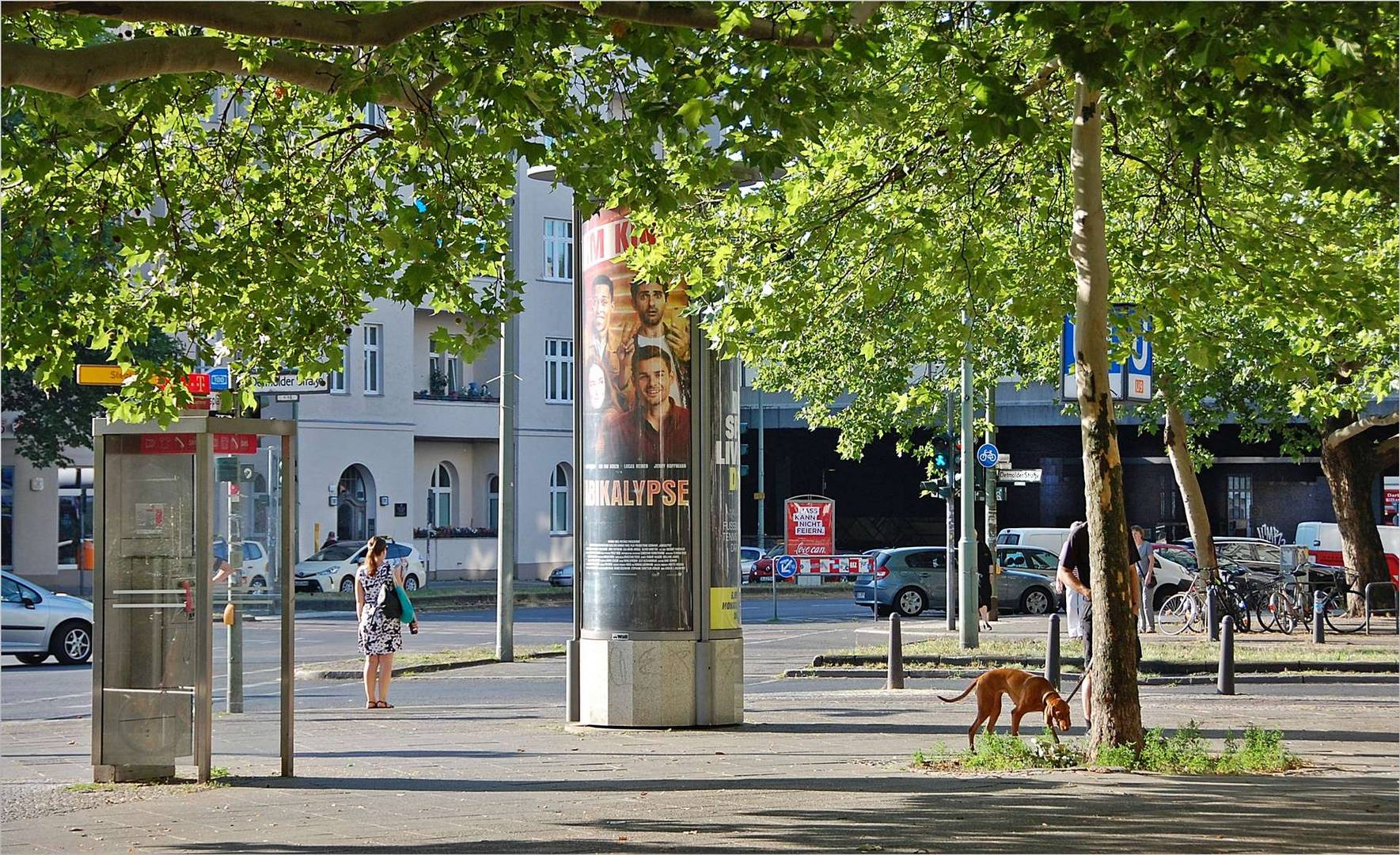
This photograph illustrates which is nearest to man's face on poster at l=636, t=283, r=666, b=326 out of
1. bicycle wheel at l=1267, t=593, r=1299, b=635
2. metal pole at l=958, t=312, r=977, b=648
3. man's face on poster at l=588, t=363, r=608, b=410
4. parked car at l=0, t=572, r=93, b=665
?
man's face on poster at l=588, t=363, r=608, b=410

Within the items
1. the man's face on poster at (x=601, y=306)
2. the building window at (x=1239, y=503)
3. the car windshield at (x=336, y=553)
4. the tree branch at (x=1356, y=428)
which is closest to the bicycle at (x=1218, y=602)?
the tree branch at (x=1356, y=428)

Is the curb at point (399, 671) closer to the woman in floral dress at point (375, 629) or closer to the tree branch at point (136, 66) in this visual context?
the woman in floral dress at point (375, 629)

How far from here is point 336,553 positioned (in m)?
43.8

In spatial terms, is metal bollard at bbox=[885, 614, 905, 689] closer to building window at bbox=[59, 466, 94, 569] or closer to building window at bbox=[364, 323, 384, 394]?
building window at bbox=[364, 323, 384, 394]

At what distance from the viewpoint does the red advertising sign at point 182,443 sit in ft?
36.6

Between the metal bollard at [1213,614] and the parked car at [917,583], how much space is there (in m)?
7.33

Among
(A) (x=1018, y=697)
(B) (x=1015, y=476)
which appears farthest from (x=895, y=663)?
(B) (x=1015, y=476)

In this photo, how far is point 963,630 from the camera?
74.2 feet

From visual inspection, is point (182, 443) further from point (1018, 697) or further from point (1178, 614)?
point (1178, 614)

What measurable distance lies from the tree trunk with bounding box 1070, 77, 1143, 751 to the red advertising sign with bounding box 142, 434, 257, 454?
5339mm

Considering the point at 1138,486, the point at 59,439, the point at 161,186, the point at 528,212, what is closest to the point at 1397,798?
the point at 161,186

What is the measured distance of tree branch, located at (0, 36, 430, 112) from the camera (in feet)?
26.9

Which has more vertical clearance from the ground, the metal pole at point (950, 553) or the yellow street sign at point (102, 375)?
the yellow street sign at point (102, 375)

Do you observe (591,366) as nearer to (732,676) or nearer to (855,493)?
(732,676)
